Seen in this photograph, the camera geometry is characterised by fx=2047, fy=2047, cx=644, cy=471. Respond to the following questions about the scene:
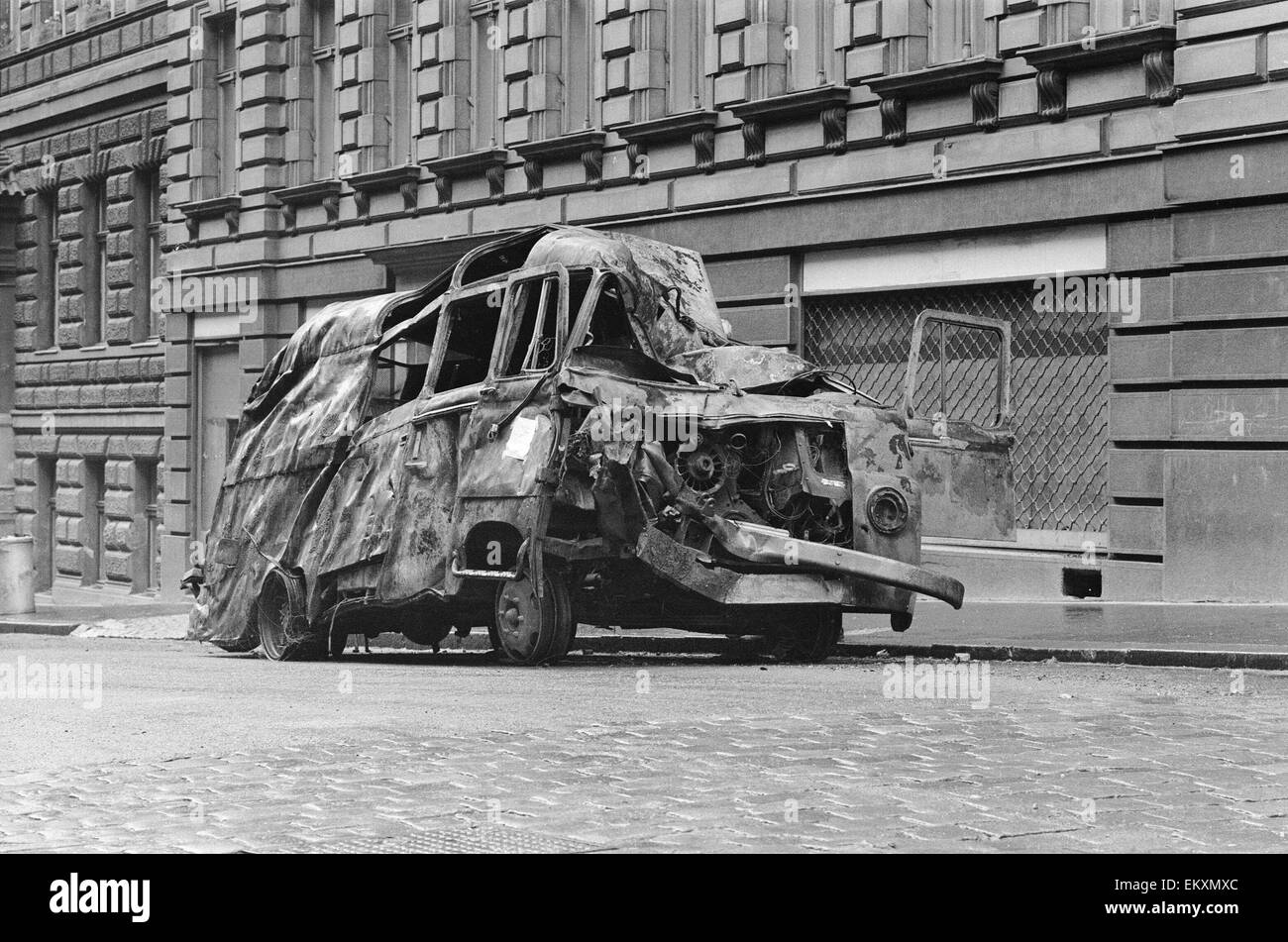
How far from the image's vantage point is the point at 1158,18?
1633cm

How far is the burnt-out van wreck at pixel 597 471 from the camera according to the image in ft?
40.3

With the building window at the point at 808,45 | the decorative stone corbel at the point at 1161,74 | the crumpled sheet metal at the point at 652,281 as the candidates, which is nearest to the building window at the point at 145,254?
the building window at the point at 808,45

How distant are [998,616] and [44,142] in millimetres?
22788

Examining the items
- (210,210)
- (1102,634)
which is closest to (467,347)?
(1102,634)

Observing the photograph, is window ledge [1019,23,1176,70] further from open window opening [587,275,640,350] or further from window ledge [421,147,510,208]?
window ledge [421,147,510,208]

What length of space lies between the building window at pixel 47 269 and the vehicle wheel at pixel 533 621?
22.6 meters

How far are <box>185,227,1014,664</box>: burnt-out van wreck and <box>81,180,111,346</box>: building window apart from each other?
18.7 m

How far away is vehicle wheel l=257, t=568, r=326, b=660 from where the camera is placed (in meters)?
15.1

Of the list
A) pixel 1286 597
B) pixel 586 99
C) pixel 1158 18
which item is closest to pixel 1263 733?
pixel 1286 597

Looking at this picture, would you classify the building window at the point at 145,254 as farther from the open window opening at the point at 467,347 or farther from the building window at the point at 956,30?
the open window opening at the point at 467,347
